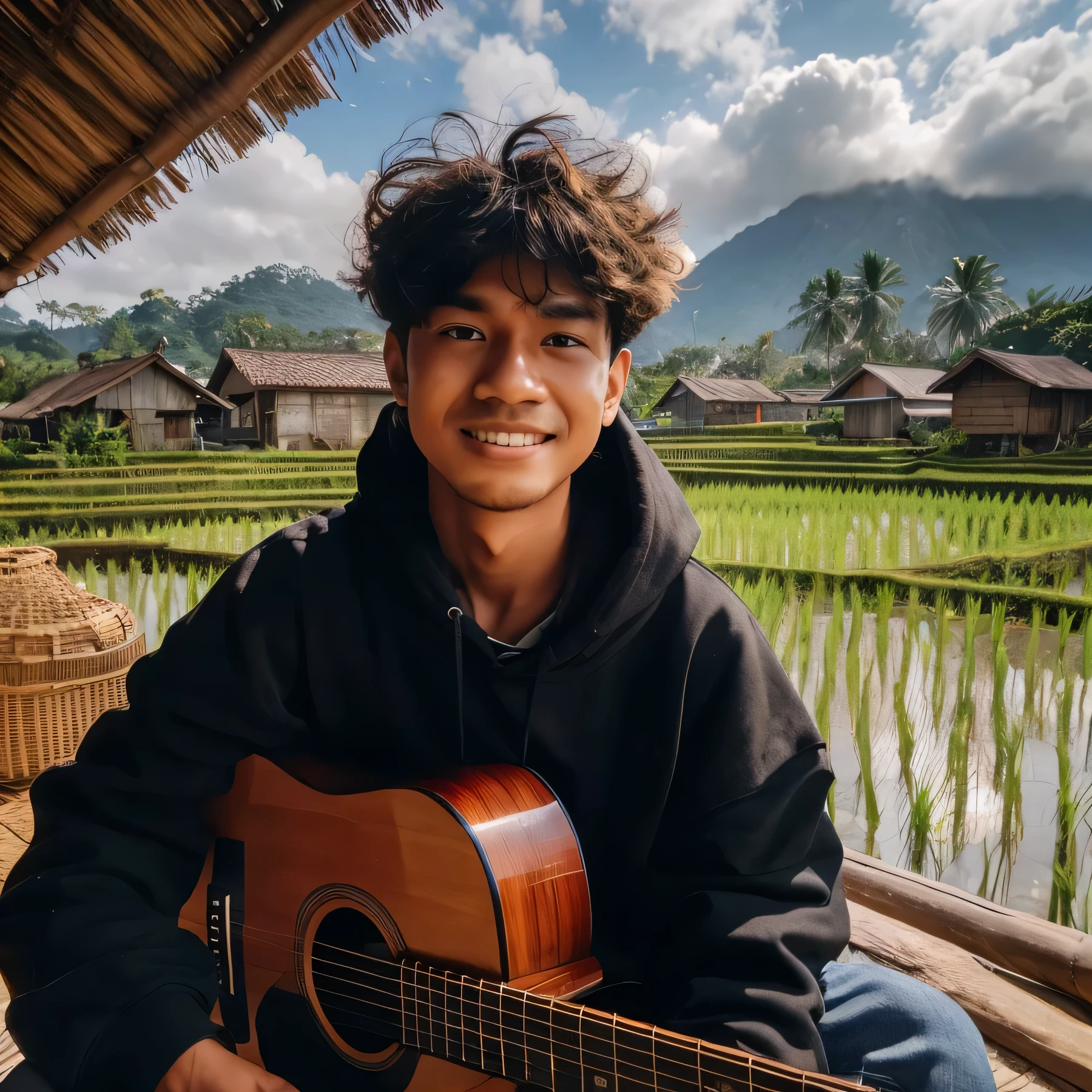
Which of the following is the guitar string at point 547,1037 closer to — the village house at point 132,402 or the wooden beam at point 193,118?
the wooden beam at point 193,118

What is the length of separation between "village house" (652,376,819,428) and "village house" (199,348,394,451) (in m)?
0.92

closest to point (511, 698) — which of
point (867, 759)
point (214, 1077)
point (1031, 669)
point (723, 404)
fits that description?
point (214, 1077)

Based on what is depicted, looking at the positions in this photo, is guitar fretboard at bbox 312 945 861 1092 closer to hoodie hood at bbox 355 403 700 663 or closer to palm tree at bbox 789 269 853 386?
hoodie hood at bbox 355 403 700 663

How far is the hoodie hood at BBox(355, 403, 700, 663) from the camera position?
2.98ft

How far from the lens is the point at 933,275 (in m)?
1.67

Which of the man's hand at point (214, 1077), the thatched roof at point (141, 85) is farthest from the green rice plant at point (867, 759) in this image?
the thatched roof at point (141, 85)

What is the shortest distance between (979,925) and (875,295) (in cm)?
133

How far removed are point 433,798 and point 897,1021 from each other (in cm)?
61

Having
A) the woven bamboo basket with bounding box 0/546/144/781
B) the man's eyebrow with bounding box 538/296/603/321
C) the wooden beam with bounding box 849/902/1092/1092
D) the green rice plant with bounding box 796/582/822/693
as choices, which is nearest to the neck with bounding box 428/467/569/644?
the man's eyebrow with bounding box 538/296/603/321

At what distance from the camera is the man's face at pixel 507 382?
857 millimetres

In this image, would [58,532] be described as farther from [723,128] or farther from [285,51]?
[723,128]

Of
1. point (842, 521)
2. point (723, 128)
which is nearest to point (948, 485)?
point (842, 521)

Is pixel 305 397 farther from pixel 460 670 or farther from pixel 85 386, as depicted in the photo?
pixel 460 670

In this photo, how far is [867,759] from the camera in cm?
168
